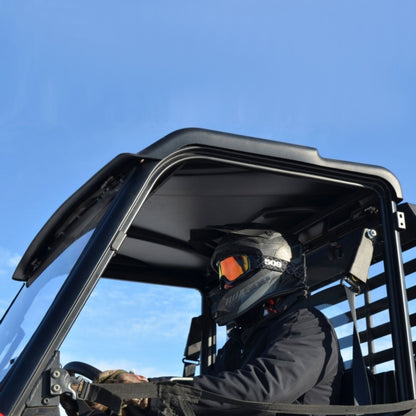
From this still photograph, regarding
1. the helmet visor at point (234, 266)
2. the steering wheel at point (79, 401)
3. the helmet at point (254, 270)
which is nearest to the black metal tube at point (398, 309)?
the helmet at point (254, 270)

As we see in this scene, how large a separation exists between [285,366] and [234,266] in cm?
81

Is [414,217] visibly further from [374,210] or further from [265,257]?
[265,257]

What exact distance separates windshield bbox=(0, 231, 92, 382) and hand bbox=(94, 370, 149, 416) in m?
0.33

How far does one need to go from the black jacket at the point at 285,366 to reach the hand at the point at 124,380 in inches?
7.7

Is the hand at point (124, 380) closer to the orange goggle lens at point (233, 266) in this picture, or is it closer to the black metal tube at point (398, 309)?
the orange goggle lens at point (233, 266)

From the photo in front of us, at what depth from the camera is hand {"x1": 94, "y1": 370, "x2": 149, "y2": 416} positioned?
8.54 ft

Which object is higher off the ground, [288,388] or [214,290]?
[214,290]

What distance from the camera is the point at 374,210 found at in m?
3.37

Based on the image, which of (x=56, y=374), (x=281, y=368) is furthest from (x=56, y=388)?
(x=281, y=368)

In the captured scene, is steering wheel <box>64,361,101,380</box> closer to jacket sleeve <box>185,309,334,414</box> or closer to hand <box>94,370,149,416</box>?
hand <box>94,370,149,416</box>

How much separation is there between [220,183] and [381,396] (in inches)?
46.9

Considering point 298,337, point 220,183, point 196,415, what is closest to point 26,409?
point 196,415

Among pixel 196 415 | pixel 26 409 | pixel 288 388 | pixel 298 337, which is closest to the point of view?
pixel 26 409

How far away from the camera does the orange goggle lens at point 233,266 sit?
3.55 metres
